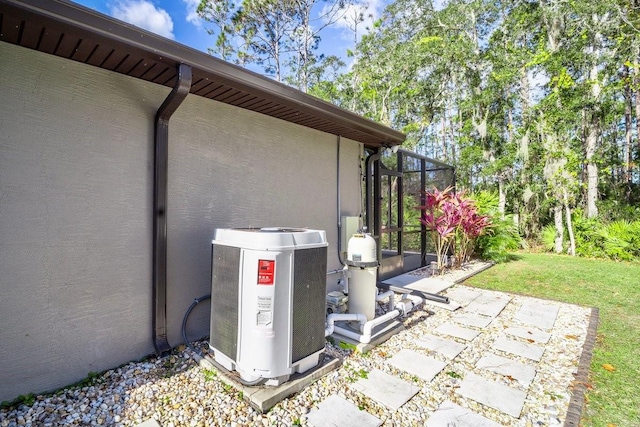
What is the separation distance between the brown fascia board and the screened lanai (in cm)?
238

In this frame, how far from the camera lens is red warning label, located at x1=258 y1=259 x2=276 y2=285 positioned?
214 centimetres

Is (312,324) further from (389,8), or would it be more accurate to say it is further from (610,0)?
(389,8)

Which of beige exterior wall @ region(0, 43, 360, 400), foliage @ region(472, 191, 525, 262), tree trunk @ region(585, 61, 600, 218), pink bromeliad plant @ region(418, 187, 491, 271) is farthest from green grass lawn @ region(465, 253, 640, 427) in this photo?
beige exterior wall @ region(0, 43, 360, 400)

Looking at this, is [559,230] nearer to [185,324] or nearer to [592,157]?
[592,157]

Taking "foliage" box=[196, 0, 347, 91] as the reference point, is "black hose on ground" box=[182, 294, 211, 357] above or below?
below

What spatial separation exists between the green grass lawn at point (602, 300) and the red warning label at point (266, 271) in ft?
7.56

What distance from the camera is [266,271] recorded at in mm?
2141

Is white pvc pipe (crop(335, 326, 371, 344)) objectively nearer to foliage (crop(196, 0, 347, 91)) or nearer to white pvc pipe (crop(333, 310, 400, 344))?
white pvc pipe (crop(333, 310, 400, 344))

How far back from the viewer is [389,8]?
14.1 m

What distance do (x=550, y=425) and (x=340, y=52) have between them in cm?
1663

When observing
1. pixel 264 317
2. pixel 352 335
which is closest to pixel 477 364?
pixel 352 335

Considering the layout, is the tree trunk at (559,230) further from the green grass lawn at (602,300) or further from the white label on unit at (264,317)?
the white label on unit at (264,317)

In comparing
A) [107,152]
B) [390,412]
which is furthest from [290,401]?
[107,152]

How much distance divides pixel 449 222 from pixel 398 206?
1161 mm
